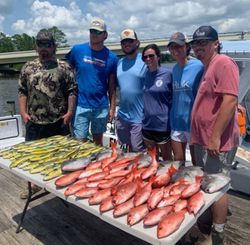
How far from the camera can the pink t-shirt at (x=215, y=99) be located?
2646 mm

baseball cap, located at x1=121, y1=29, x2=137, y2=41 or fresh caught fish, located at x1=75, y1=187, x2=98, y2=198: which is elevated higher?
baseball cap, located at x1=121, y1=29, x2=137, y2=41

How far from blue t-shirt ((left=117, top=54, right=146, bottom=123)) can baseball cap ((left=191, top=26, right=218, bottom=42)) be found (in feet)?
4.05

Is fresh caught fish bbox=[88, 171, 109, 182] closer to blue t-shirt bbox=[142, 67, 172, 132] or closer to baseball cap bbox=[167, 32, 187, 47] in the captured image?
blue t-shirt bbox=[142, 67, 172, 132]

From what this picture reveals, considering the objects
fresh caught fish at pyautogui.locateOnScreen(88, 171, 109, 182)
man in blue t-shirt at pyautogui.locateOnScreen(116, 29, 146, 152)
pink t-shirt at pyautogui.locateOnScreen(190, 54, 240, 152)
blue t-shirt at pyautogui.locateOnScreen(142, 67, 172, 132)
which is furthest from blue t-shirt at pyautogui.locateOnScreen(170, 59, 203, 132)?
fresh caught fish at pyautogui.locateOnScreen(88, 171, 109, 182)

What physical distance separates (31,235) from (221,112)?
2.40m

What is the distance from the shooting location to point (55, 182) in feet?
8.71

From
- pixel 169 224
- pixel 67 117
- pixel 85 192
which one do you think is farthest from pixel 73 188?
pixel 67 117

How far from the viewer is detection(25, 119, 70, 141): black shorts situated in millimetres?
4246

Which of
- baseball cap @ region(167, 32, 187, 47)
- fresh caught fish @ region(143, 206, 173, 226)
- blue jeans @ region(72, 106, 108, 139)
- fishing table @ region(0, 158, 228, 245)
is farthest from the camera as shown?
blue jeans @ region(72, 106, 108, 139)

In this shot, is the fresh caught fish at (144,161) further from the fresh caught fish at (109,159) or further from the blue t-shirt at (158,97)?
the blue t-shirt at (158,97)

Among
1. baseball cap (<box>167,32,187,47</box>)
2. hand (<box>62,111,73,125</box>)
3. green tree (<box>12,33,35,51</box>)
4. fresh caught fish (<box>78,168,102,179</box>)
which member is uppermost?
green tree (<box>12,33,35,51</box>)

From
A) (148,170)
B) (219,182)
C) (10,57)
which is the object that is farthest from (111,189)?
(10,57)

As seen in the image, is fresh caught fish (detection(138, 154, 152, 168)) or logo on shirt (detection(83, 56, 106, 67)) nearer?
fresh caught fish (detection(138, 154, 152, 168))

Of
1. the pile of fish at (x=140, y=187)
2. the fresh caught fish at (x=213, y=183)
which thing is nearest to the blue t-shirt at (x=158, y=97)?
the pile of fish at (x=140, y=187)
